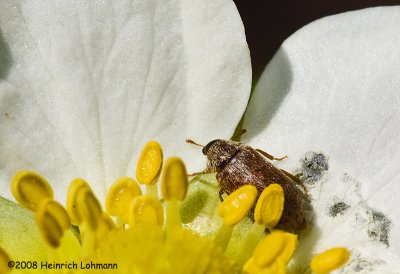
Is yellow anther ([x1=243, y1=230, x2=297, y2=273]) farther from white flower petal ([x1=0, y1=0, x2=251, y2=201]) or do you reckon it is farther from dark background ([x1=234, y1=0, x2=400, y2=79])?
dark background ([x1=234, y1=0, x2=400, y2=79])

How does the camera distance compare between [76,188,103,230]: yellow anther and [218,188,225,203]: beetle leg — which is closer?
[76,188,103,230]: yellow anther

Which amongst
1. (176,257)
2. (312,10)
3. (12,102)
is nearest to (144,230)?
(176,257)

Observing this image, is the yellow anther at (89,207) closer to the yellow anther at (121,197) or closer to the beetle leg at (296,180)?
the yellow anther at (121,197)

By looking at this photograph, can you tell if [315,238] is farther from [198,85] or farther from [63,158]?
[63,158]

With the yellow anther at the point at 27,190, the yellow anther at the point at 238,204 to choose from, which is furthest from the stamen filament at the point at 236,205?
the yellow anther at the point at 27,190

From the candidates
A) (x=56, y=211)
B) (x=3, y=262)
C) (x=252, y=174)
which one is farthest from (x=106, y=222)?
(x=252, y=174)

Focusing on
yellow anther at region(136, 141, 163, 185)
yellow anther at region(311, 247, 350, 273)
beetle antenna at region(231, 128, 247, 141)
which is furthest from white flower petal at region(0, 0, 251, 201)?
yellow anther at region(311, 247, 350, 273)

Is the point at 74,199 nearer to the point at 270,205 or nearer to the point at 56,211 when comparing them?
the point at 56,211
